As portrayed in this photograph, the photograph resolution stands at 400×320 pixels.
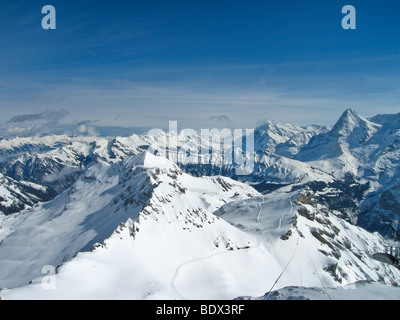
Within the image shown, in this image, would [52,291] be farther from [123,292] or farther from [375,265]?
[375,265]

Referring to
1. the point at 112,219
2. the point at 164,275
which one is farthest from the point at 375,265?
the point at 112,219

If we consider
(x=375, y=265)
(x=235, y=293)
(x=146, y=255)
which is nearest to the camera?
(x=235, y=293)

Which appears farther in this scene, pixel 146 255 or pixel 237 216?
pixel 237 216
